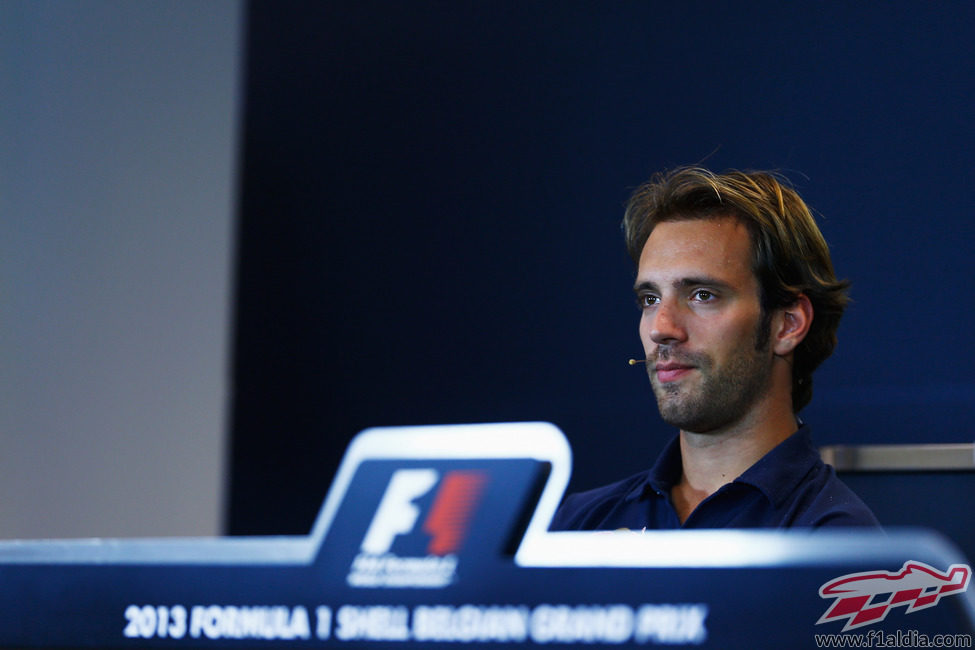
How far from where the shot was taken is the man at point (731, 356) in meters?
1.34

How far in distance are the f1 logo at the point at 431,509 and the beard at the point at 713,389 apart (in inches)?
31.1

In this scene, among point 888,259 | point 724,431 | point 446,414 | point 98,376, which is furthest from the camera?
point 98,376

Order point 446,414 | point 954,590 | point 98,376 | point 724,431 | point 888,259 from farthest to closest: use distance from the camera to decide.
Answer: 1. point 98,376
2. point 446,414
3. point 888,259
4. point 724,431
5. point 954,590

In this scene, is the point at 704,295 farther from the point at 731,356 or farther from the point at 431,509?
the point at 431,509

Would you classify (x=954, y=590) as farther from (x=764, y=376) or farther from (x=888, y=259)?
(x=888, y=259)

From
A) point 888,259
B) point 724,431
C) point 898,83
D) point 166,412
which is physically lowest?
point 166,412

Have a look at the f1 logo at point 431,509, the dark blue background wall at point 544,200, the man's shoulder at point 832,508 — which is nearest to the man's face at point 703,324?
the man's shoulder at point 832,508

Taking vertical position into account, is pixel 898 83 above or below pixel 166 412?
above

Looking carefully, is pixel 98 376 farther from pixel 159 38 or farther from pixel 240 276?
pixel 159 38

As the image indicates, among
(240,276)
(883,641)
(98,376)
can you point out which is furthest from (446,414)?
(883,641)

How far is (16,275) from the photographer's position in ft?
8.33

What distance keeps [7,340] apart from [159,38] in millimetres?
829

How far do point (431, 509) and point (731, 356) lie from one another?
2.94ft

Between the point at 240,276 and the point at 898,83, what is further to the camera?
the point at 240,276
